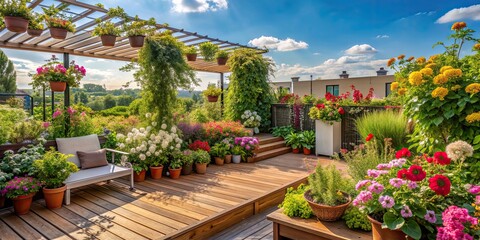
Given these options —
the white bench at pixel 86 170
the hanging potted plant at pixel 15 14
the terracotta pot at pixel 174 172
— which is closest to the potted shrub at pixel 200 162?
the terracotta pot at pixel 174 172

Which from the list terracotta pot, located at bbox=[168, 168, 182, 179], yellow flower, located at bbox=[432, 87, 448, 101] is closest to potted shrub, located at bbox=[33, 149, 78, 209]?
terracotta pot, located at bbox=[168, 168, 182, 179]

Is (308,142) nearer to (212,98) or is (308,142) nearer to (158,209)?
(212,98)

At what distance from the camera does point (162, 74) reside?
534 cm

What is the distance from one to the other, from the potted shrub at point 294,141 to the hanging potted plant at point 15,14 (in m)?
6.06

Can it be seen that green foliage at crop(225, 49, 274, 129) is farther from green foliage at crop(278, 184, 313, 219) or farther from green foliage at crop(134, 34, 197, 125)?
green foliage at crop(278, 184, 313, 219)

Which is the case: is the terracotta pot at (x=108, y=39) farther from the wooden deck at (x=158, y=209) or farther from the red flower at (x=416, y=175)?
the red flower at (x=416, y=175)

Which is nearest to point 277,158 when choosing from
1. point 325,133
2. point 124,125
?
point 325,133

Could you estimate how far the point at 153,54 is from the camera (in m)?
5.21

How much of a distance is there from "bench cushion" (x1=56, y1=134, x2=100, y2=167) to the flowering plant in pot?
13.3ft

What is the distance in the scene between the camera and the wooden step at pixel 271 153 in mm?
6665

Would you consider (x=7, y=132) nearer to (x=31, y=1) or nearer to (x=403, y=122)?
(x=31, y=1)

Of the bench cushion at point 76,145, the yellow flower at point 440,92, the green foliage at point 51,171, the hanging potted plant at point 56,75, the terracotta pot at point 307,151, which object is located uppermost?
the hanging potted plant at point 56,75

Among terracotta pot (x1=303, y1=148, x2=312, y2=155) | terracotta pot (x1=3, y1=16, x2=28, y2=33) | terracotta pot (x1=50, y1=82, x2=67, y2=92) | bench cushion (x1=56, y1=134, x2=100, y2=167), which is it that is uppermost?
terracotta pot (x1=3, y1=16, x2=28, y2=33)

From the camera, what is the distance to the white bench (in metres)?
3.81
